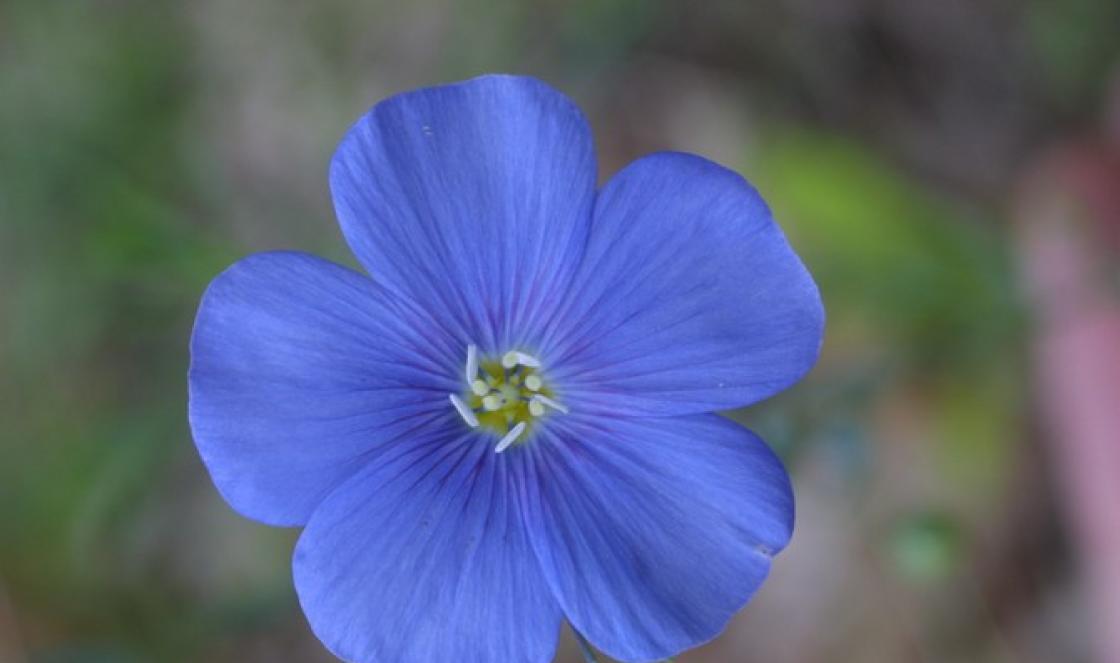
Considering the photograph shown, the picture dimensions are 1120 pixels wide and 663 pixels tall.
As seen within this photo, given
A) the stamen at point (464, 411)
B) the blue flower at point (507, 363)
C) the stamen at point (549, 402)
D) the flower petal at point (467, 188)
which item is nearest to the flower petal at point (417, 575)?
the blue flower at point (507, 363)

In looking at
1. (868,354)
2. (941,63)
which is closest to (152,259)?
(868,354)

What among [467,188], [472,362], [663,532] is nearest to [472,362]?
[472,362]

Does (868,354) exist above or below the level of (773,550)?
above

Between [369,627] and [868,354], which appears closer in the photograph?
[369,627]

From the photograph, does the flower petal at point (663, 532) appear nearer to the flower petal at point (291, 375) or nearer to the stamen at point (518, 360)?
the stamen at point (518, 360)

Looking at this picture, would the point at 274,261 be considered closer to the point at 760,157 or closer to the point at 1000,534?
the point at 760,157

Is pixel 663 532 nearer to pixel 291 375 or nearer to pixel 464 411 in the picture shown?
pixel 464 411

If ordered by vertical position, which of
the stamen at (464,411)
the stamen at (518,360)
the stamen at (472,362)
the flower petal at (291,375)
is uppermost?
the flower petal at (291,375)
